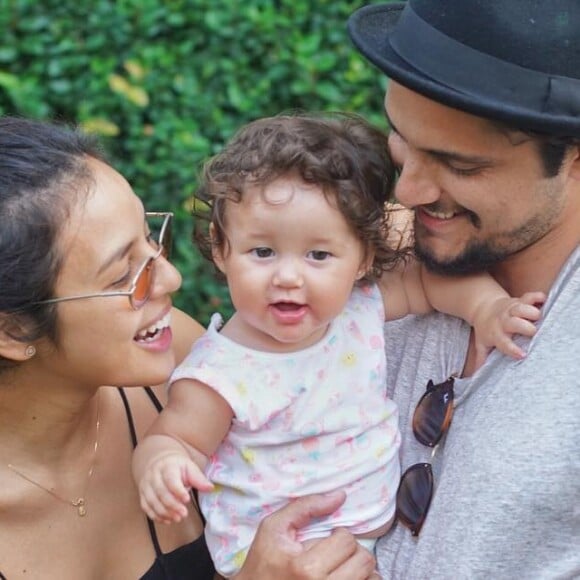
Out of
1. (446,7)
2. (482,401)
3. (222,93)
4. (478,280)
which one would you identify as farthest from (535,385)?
(222,93)

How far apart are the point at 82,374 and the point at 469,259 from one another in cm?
89

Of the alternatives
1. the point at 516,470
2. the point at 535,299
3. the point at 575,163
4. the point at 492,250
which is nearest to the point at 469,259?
the point at 492,250

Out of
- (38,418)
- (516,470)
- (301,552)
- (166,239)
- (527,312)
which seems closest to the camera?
(516,470)

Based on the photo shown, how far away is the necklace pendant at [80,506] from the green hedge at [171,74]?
2.09 meters

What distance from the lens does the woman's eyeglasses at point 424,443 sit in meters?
2.80

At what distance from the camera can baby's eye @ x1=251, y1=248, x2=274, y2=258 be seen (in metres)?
2.73

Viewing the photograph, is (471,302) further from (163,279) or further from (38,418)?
(38,418)

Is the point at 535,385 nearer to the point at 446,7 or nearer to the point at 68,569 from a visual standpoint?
the point at 446,7

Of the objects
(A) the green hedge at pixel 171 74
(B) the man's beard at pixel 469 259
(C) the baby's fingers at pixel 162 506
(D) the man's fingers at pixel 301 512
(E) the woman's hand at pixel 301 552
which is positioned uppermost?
(B) the man's beard at pixel 469 259

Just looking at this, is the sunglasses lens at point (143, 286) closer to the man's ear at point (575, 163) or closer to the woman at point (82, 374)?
the woman at point (82, 374)

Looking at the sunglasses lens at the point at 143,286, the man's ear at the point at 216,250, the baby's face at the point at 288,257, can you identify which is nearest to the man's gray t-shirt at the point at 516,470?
the baby's face at the point at 288,257

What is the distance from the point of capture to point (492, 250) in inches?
111

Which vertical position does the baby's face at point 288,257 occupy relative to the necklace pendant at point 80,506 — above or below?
above

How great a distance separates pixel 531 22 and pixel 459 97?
21 centimetres
